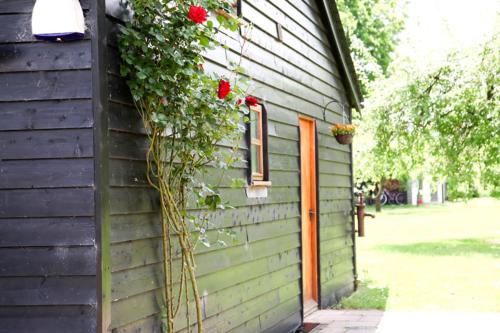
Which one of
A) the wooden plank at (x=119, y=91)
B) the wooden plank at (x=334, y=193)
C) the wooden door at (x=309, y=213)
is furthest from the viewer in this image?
the wooden plank at (x=334, y=193)

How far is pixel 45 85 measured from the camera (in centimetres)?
409

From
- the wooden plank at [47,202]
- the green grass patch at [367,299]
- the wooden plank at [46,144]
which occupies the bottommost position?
the green grass patch at [367,299]

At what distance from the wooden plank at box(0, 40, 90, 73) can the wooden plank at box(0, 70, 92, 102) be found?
0.03 m

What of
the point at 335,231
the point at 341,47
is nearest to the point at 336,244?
the point at 335,231

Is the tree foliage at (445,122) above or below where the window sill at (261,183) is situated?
above

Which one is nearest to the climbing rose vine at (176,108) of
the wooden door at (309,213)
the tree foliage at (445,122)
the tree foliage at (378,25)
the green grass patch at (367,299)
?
the wooden door at (309,213)

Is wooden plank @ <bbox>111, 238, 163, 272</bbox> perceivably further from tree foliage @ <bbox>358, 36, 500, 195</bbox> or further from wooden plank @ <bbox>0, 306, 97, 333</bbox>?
tree foliage @ <bbox>358, 36, 500, 195</bbox>

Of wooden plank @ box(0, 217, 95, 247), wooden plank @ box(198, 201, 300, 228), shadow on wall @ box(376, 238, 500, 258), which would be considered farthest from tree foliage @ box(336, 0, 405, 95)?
wooden plank @ box(0, 217, 95, 247)

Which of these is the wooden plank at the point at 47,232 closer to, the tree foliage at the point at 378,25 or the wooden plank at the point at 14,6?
the wooden plank at the point at 14,6

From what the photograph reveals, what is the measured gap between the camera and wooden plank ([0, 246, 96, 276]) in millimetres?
3988

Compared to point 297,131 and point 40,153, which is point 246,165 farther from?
point 40,153

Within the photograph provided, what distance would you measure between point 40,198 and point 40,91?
559 millimetres

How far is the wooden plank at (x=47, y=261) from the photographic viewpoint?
399 centimetres

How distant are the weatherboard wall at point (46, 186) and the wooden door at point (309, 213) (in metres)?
5.09
